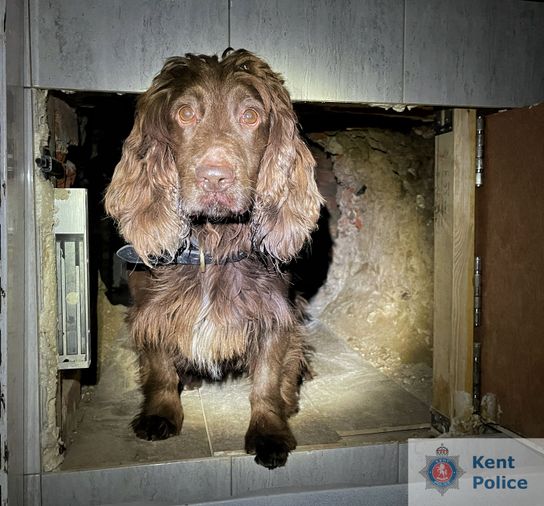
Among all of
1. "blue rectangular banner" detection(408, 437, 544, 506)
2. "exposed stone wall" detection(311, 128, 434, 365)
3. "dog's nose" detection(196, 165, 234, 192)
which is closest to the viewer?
"dog's nose" detection(196, 165, 234, 192)

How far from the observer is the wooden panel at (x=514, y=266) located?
217 centimetres

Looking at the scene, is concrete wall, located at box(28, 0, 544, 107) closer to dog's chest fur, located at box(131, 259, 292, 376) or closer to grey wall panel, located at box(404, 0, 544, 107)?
grey wall panel, located at box(404, 0, 544, 107)

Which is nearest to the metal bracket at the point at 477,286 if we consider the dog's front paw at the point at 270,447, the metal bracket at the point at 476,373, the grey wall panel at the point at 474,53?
the metal bracket at the point at 476,373

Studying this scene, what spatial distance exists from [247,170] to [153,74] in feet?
1.73

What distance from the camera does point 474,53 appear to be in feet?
7.29

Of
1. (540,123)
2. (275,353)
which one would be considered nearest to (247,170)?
(275,353)

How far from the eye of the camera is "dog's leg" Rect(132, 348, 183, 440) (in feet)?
7.59

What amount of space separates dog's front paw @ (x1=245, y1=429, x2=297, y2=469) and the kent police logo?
0.60m

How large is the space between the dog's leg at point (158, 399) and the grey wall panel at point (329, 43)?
139cm

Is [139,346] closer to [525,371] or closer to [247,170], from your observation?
[247,170]

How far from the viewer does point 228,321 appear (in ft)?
7.57

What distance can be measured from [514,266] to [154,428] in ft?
5.77

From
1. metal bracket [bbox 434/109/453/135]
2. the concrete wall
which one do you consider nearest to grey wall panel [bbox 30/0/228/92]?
the concrete wall

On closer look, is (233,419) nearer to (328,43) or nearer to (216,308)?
(216,308)
